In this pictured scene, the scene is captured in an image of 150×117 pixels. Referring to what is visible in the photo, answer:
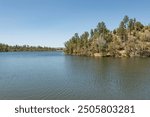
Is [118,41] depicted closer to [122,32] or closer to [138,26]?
[122,32]

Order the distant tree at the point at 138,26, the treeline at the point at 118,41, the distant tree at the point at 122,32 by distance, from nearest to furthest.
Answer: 1. the treeline at the point at 118,41
2. the distant tree at the point at 122,32
3. the distant tree at the point at 138,26

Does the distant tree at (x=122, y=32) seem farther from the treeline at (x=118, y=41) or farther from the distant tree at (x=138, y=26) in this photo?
the distant tree at (x=138, y=26)

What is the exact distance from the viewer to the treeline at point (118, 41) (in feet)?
391

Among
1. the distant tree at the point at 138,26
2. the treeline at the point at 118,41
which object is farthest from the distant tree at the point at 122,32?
the distant tree at the point at 138,26

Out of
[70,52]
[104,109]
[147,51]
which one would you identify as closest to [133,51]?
[147,51]

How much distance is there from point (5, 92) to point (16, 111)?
17288mm

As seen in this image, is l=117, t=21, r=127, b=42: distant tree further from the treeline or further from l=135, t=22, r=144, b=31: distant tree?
l=135, t=22, r=144, b=31: distant tree

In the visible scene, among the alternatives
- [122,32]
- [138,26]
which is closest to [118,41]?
[122,32]

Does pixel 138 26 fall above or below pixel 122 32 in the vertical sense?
above

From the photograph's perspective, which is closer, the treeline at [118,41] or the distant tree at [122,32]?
the treeline at [118,41]

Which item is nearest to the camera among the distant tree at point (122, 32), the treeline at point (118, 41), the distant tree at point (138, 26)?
the treeline at point (118, 41)

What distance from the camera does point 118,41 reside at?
12862 centimetres

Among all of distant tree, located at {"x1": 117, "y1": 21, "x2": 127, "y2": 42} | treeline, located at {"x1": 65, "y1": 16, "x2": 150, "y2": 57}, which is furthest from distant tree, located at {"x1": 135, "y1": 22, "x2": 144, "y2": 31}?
distant tree, located at {"x1": 117, "y1": 21, "x2": 127, "y2": 42}

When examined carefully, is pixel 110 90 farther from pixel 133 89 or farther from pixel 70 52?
pixel 70 52
